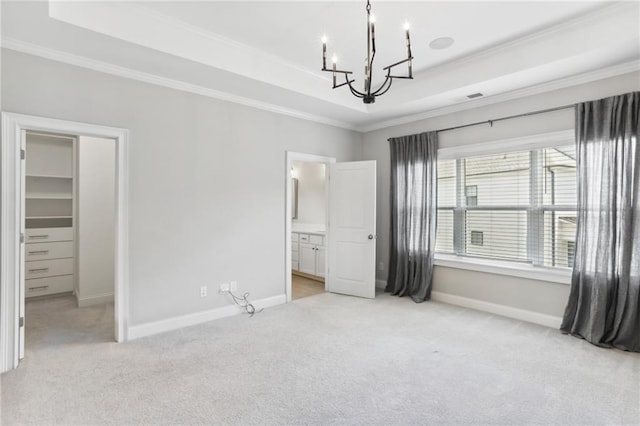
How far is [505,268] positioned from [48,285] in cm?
616

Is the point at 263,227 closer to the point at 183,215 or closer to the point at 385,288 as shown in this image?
the point at 183,215

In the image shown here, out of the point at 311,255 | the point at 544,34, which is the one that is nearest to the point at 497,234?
the point at 544,34

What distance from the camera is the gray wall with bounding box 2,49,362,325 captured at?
303 centimetres

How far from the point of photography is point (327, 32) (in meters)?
3.12

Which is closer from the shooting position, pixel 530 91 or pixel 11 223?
pixel 11 223

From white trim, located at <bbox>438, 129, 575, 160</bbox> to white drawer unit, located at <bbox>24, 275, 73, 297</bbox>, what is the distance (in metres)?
5.69

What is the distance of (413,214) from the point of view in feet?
16.0

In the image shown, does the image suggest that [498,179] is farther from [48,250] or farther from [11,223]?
[48,250]

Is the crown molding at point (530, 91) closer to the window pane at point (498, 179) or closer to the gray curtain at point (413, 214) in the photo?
the gray curtain at point (413, 214)

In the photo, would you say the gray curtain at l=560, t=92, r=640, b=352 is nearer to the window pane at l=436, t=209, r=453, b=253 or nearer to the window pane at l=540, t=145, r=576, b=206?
the window pane at l=540, t=145, r=576, b=206

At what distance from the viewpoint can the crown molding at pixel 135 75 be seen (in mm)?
2795

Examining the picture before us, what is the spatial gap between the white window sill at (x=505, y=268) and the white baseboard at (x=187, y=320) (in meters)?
2.44

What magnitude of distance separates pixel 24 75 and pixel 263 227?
2.72m

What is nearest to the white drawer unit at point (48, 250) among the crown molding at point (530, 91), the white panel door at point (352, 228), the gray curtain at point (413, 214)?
the white panel door at point (352, 228)
